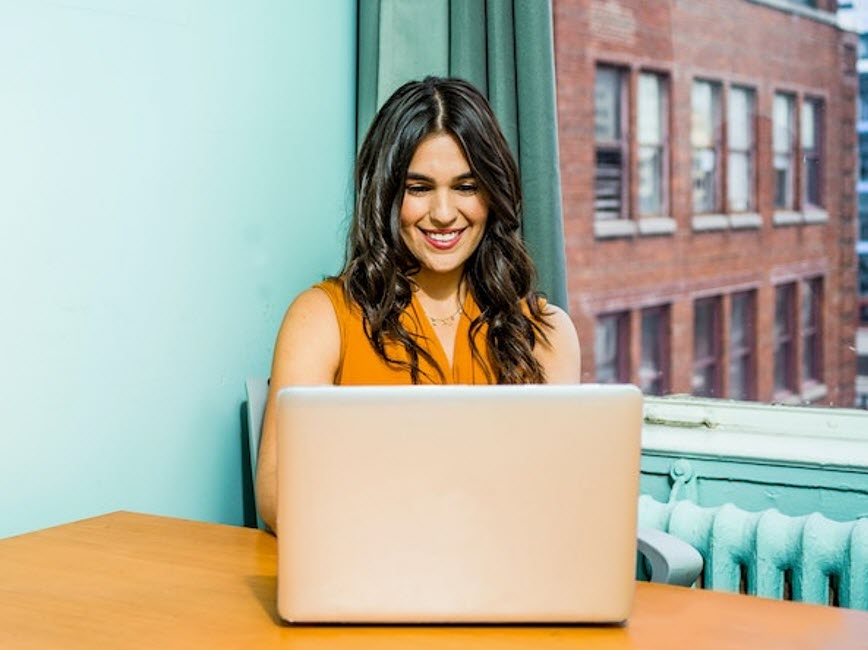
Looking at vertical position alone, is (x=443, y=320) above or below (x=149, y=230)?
below

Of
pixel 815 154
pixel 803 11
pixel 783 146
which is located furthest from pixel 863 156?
pixel 803 11

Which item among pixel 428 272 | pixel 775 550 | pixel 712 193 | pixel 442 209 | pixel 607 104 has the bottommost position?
pixel 775 550

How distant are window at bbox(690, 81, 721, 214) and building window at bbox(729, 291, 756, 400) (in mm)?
295

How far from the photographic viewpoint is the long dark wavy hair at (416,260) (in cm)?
192

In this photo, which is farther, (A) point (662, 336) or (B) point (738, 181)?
(A) point (662, 336)

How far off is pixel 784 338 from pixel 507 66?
3.38 feet

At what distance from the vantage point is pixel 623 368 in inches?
130

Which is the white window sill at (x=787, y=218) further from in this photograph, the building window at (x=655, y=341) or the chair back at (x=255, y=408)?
the chair back at (x=255, y=408)

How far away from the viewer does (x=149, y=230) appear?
194cm

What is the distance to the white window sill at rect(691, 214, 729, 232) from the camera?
10.5 feet

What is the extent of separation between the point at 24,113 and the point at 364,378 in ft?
2.18

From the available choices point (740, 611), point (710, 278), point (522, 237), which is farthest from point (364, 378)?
point (710, 278)

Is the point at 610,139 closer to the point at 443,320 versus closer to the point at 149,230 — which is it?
the point at 443,320

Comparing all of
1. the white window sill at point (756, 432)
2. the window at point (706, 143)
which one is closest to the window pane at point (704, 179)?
Answer: the window at point (706, 143)
